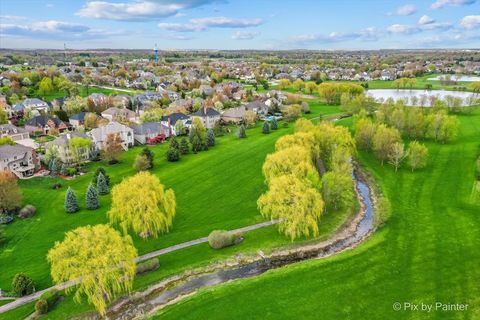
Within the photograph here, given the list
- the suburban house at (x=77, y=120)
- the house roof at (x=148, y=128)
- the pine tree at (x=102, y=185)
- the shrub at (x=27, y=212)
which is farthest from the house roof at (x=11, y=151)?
the suburban house at (x=77, y=120)

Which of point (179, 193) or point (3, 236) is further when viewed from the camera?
point (179, 193)

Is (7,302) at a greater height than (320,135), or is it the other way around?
(320,135)

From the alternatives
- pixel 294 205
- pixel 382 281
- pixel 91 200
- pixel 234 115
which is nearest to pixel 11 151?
pixel 91 200

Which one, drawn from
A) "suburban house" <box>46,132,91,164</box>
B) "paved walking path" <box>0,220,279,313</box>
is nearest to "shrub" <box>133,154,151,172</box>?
"suburban house" <box>46,132,91,164</box>

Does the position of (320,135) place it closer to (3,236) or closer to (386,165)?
(386,165)

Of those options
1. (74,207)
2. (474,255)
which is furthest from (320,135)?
(74,207)

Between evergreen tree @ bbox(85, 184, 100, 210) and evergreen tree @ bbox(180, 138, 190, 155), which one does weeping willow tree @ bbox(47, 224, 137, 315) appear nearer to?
evergreen tree @ bbox(85, 184, 100, 210)

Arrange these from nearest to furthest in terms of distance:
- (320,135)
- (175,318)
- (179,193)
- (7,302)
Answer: (175,318) < (7,302) < (179,193) < (320,135)
